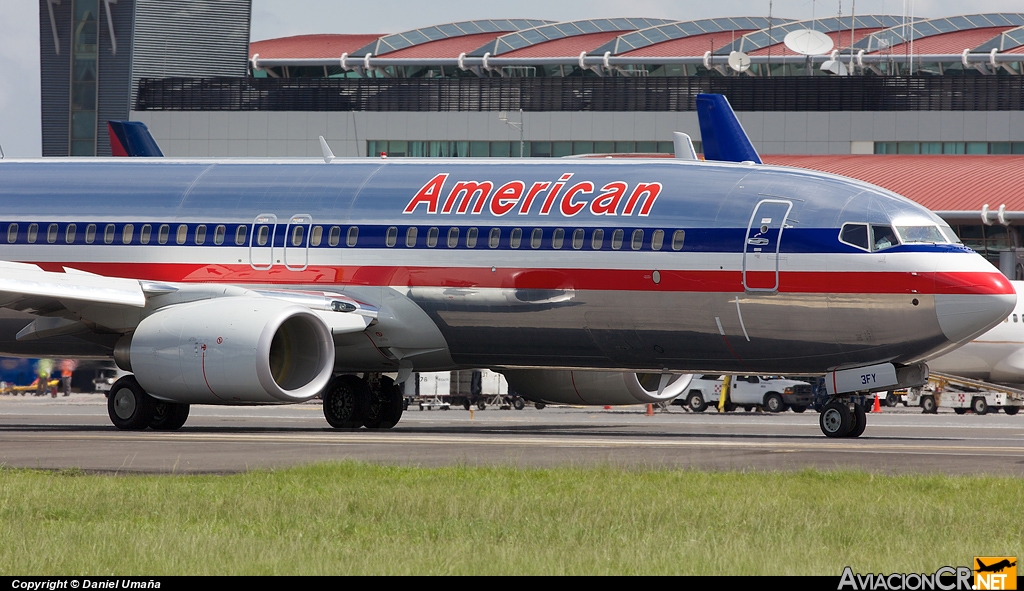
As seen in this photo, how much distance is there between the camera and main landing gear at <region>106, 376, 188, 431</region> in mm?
24672

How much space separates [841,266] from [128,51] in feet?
201

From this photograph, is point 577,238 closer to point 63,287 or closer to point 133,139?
point 63,287

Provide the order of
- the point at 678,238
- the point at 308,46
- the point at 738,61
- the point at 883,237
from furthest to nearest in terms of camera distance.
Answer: the point at 308,46
the point at 738,61
the point at 678,238
the point at 883,237

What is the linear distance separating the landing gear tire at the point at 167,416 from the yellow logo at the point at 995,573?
59.2 feet

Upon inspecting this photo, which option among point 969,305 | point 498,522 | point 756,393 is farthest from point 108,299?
point 756,393

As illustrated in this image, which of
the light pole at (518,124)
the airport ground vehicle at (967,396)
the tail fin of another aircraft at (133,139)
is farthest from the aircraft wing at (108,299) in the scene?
the light pole at (518,124)

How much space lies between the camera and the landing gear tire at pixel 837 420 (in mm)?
23000

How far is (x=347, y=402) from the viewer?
1037 inches

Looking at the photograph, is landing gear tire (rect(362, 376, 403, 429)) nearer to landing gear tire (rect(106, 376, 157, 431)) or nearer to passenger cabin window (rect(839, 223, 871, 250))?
landing gear tire (rect(106, 376, 157, 431))

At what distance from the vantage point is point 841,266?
21672 mm

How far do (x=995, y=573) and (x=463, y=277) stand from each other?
1618 cm

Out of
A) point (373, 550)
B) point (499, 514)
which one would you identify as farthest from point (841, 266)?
point (373, 550)

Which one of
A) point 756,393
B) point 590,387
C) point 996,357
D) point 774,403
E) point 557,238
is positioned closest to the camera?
point 557,238

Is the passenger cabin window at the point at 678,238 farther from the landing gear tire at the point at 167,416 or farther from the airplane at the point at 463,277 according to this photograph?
the landing gear tire at the point at 167,416
